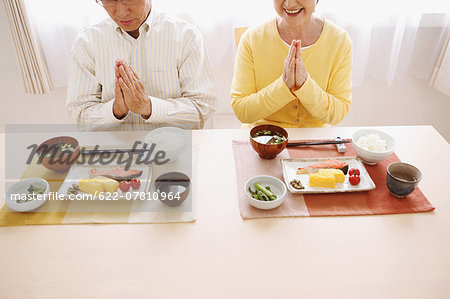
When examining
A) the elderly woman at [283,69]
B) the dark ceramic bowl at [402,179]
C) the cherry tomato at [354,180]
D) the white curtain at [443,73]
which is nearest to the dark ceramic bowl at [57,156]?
the elderly woman at [283,69]

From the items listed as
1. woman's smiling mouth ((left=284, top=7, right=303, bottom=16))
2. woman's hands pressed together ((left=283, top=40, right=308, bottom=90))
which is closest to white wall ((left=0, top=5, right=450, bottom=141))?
woman's smiling mouth ((left=284, top=7, right=303, bottom=16))

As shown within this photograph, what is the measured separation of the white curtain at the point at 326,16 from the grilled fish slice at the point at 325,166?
1329 mm

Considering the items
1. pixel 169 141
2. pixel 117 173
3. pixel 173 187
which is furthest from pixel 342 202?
pixel 117 173

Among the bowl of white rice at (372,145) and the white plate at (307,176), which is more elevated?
the bowl of white rice at (372,145)

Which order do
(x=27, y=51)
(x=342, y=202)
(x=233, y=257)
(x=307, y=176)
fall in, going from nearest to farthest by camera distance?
(x=233, y=257) → (x=342, y=202) → (x=307, y=176) → (x=27, y=51)

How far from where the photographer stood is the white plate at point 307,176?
1.20m

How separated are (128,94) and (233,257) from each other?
2.74ft

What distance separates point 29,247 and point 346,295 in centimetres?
91

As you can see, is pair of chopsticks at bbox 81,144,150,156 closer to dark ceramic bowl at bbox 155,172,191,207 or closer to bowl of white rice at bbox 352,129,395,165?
dark ceramic bowl at bbox 155,172,191,207

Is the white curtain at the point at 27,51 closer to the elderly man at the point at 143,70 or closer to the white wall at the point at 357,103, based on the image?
the white wall at the point at 357,103

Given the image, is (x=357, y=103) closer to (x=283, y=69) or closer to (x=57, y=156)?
(x=283, y=69)

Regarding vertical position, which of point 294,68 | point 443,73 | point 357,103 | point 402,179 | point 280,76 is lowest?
point 357,103

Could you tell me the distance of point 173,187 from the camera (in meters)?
1.20

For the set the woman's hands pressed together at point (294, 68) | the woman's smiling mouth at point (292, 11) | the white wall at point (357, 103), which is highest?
the woman's smiling mouth at point (292, 11)
